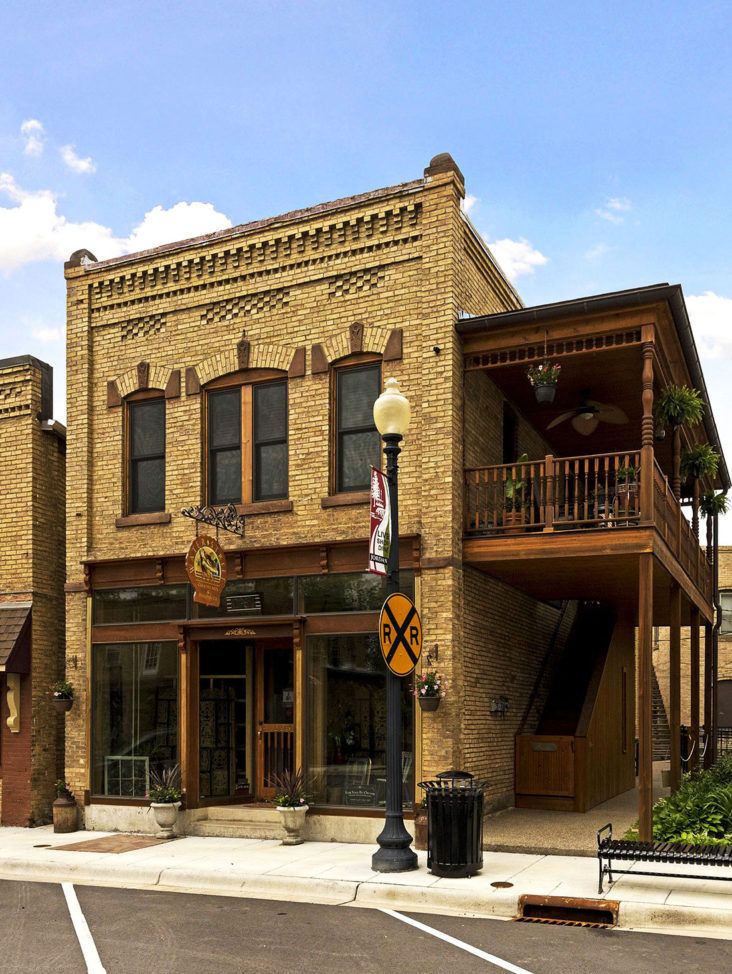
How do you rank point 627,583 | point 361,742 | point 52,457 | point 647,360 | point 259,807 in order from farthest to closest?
point 52,457 → point 627,583 → point 259,807 → point 361,742 → point 647,360

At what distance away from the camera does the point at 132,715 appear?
53.8 feet

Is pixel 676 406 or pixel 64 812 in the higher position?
pixel 676 406

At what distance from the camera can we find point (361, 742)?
14680mm

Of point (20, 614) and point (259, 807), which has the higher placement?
point (20, 614)

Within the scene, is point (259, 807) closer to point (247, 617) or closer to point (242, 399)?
point (247, 617)

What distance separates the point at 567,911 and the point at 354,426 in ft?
24.5

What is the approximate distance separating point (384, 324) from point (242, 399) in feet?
8.48

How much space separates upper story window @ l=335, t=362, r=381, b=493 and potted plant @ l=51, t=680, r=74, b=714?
5.38 m

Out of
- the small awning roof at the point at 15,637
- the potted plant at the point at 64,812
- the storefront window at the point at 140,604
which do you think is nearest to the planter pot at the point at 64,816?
the potted plant at the point at 64,812

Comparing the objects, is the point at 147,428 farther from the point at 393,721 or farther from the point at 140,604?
the point at 393,721

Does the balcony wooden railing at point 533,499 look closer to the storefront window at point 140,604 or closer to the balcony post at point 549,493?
the balcony post at point 549,493

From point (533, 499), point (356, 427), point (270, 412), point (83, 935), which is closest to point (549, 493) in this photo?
point (533, 499)

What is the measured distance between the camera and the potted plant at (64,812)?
52.6 feet

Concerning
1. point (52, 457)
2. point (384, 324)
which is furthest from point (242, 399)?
point (52, 457)
